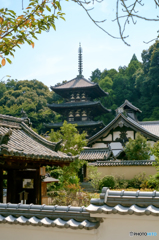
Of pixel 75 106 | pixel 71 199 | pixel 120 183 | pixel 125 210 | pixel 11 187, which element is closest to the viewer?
pixel 125 210

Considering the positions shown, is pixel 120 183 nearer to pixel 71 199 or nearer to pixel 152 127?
pixel 71 199

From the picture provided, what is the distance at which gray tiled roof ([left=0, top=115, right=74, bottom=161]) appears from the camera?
20.5 ft

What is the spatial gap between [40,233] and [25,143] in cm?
373

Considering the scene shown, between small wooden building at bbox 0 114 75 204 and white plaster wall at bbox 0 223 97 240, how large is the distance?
202 cm

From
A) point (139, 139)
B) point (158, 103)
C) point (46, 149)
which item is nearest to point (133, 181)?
point (139, 139)

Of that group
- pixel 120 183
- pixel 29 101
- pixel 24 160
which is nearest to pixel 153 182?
pixel 120 183

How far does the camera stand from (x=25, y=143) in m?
7.19

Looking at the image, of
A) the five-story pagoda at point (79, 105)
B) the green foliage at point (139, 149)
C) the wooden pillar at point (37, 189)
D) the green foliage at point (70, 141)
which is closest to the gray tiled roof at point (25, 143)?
the wooden pillar at point (37, 189)

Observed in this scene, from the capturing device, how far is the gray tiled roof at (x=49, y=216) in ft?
11.2

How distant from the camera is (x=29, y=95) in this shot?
49.4 meters

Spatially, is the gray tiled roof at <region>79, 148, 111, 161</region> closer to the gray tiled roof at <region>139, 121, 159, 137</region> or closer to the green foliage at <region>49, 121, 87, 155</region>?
the green foliage at <region>49, 121, 87, 155</region>

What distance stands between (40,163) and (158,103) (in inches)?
1523

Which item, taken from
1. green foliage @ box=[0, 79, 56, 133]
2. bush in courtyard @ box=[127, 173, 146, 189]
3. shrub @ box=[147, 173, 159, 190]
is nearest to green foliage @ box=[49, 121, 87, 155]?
bush in courtyard @ box=[127, 173, 146, 189]

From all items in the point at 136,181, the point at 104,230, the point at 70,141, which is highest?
the point at 70,141
